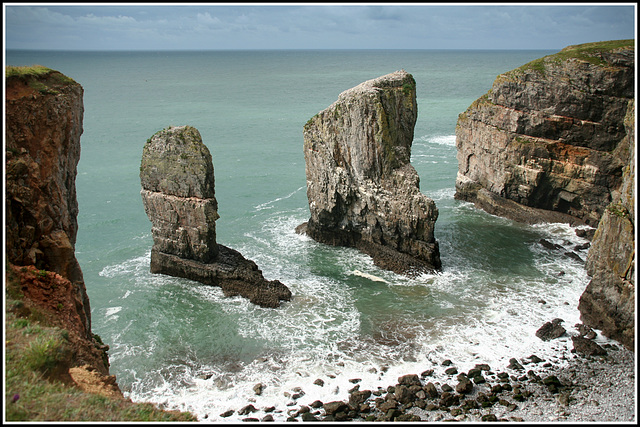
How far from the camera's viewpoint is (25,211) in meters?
16.4

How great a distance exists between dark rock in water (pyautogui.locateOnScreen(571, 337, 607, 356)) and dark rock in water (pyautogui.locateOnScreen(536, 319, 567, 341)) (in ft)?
2.35

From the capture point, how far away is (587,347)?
24531 mm

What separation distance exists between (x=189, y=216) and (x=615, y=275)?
2337 centimetres

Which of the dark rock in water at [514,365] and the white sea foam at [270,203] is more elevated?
the white sea foam at [270,203]

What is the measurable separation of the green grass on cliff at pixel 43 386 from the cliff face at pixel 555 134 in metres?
34.9

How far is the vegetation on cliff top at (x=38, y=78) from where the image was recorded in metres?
17.5

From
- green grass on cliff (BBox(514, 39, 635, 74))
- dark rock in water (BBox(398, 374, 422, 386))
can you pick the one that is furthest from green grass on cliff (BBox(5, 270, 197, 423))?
green grass on cliff (BBox(514, 39, 635, 74))

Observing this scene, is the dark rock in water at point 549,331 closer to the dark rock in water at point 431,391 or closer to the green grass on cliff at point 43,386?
the dark rock in water at point 431,391

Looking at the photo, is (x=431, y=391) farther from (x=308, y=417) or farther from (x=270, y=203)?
(x=270, y=203)

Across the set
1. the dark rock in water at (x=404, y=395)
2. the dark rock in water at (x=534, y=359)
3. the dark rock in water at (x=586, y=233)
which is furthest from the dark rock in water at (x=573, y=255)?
the dark rock in water at (x=404, y=395)

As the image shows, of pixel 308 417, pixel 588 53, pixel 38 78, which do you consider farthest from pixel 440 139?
pixel 38 78

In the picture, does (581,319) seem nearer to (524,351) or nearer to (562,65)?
(524,351)

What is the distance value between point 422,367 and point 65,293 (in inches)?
603

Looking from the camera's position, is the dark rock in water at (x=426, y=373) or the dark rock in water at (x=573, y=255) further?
the dark rock in water at (x=573, y=255)
